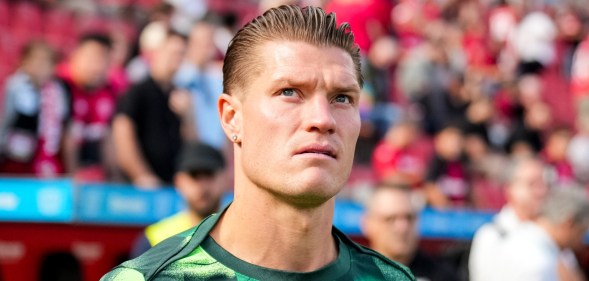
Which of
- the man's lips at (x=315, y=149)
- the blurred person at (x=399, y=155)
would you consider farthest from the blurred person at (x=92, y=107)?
the man's lips at (x=315, y=149)

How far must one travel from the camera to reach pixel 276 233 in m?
2.48

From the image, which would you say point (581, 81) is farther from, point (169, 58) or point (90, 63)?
point (90, 63)

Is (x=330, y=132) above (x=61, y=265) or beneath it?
above

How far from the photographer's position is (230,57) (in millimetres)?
2607

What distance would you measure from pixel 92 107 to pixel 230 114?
5.63m

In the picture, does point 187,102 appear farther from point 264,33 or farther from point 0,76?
point 264,33

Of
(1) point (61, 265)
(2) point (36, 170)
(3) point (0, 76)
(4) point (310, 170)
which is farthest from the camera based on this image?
(3) point (0, 76)

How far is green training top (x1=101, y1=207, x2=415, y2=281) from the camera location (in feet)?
7.92

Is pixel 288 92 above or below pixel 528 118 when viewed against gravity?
above

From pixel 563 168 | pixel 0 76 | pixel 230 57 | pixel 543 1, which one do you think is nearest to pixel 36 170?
pixel 0 76

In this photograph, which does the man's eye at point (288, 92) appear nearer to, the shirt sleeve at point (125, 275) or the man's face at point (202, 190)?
the shirt sleeve at point (125, 275)

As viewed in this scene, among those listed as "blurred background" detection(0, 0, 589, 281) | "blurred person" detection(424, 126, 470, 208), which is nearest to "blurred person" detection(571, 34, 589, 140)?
"blurred background" detection(0, 0, 589, 281)

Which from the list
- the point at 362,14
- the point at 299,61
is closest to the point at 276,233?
the point at 299,61

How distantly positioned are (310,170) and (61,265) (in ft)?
16.0
